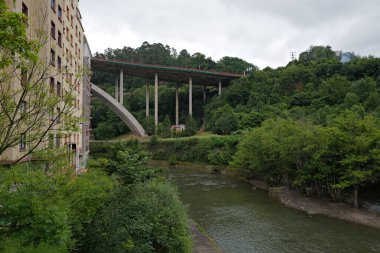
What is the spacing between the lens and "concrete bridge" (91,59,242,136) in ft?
210

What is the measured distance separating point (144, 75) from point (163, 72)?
5482 millimetres

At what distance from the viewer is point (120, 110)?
6531 cm

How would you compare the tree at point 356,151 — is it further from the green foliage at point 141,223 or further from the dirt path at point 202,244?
the green foliage at point 141,223

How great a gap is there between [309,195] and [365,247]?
10.7m

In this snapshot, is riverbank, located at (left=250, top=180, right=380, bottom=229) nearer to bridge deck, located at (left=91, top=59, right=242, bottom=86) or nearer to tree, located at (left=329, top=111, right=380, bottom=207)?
tree, located at (left=329, top=111, right=380, bottom=207)

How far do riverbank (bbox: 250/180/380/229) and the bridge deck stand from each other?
149 feet

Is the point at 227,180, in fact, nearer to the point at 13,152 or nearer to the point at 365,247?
the point at 365,247

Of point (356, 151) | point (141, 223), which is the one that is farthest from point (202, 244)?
point (356, 151)

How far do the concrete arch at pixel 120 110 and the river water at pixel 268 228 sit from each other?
3697cm

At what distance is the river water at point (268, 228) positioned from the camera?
17.5 m

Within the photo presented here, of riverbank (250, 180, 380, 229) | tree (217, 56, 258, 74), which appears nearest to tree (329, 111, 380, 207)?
riverbank (250, 180, 380, 229)

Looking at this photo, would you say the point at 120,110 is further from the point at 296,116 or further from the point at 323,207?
the point at 323,207

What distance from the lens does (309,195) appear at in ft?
92.2

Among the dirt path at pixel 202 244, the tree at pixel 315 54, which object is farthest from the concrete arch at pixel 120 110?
the tree at pixel 315 54
